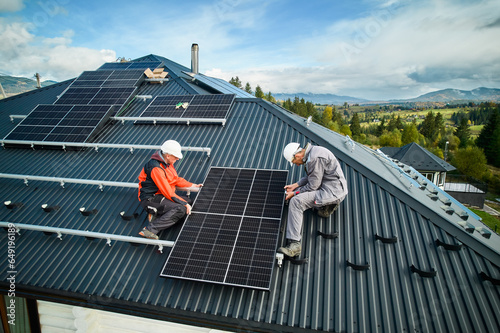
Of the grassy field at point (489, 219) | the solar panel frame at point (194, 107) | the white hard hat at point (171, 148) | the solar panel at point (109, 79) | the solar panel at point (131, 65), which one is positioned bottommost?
the grassy field at point (489, 219)

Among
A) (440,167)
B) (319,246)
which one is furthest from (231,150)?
(440,167)

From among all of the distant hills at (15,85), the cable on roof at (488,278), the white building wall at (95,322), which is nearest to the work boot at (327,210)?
the cable on roof at (488,278)

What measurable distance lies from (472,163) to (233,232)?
66244mm

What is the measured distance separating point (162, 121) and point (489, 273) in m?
11.4

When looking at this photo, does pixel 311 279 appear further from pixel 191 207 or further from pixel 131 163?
pixel 131 163

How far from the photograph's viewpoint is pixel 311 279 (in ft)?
19.2

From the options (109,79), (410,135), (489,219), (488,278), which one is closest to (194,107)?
→ (109,79)

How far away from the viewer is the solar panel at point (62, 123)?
11.2m

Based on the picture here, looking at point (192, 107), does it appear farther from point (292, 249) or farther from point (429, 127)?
point (429, 127)

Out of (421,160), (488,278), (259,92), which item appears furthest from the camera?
(259,92)

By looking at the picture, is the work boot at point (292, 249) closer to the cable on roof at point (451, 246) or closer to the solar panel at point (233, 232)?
the solar panel at point (233, 232)

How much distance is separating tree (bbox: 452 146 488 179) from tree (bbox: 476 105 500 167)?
16.9m

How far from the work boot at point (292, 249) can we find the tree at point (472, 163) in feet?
211

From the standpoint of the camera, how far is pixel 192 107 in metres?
12.1
